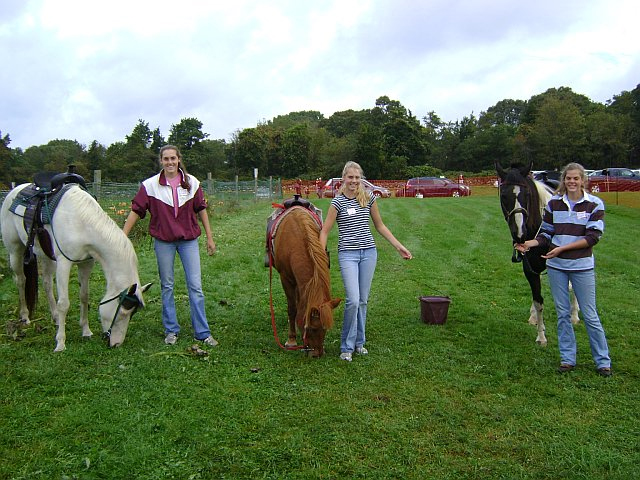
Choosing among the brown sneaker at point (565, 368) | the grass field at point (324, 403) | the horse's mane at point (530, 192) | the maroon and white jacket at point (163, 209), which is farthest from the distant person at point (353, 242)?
the brown sneaker at point (565, 368)

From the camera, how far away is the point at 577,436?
350 cm

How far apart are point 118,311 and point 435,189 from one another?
3004cm

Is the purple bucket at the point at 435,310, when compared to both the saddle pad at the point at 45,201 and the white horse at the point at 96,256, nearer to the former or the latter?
the white horse at the point at 96,256

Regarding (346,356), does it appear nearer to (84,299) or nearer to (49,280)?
(84,299)

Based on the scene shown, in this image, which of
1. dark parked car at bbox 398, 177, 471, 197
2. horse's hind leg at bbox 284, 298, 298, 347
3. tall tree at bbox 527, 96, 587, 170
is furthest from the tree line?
horse's hind leg at bbox 284, 298, 298, 347

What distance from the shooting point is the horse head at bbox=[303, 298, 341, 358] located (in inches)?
177

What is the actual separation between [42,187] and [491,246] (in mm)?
9770

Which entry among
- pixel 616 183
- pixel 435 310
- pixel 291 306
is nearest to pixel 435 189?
pixel 616 183

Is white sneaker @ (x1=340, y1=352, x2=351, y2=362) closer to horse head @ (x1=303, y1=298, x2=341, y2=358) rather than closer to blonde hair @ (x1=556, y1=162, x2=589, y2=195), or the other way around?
horse head @ (x1=303, y1=298, x2=341, y2=358)

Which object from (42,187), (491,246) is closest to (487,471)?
(42,187)

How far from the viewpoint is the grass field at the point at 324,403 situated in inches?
124

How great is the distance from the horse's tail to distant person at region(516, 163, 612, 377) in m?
5.59

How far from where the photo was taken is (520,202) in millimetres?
5402

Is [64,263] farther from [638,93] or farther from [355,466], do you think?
[638,93]
